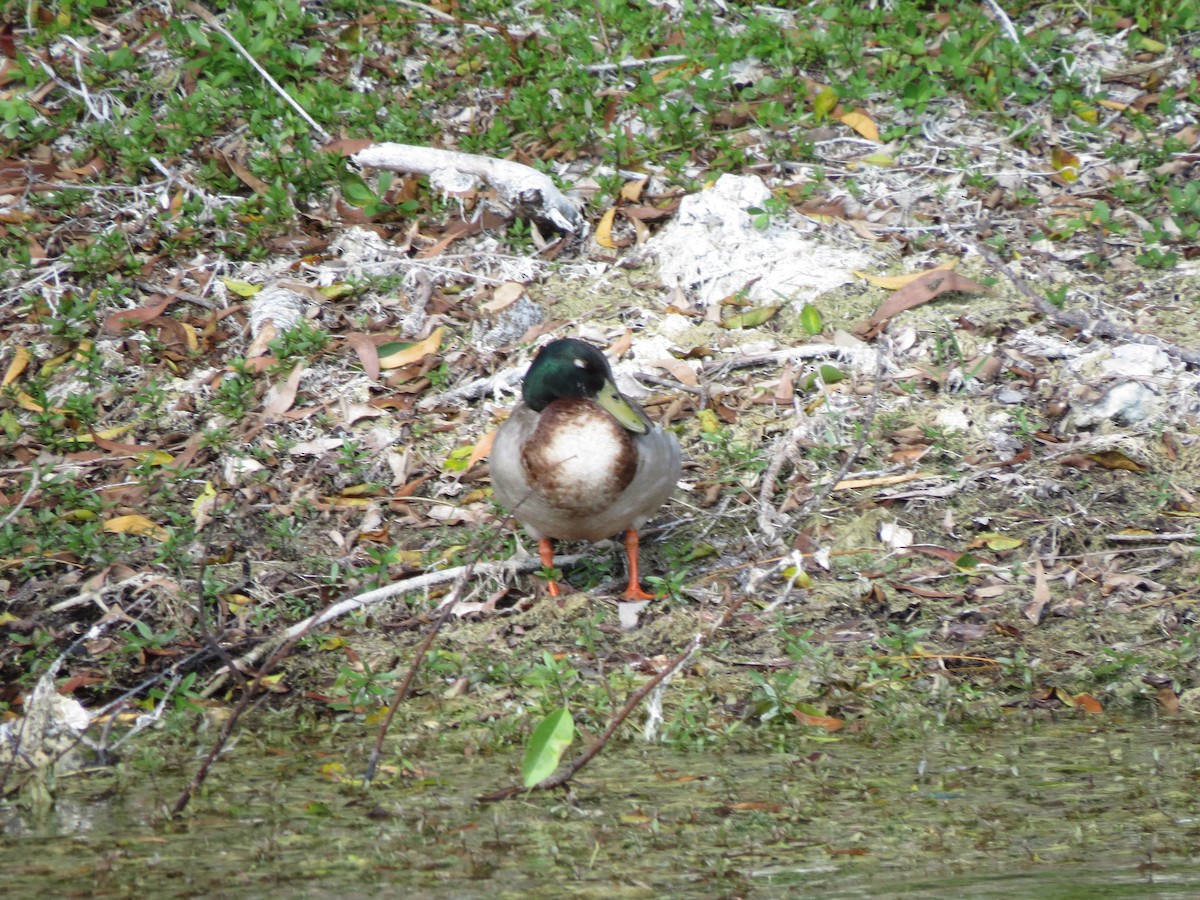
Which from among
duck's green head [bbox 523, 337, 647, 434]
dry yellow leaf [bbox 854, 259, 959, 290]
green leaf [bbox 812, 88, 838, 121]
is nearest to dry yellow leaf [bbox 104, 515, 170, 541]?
duck's green head [bbox 523, 337, 647, 434]

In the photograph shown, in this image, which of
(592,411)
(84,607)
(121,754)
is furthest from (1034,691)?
(84,607)

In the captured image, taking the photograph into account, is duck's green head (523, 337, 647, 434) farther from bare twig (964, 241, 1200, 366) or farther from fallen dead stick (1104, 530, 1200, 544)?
bare twig (964, 241, 1200, 366)

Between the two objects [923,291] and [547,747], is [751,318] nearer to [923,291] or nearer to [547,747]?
[923,291]

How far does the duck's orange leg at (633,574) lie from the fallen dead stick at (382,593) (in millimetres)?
280

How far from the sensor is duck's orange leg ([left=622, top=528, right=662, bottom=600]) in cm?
490

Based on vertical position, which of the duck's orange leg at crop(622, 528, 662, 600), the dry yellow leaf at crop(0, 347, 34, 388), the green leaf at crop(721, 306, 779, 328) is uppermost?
the green leaf at crop(721, 306, 779, 328)

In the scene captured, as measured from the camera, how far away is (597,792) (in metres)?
3.62

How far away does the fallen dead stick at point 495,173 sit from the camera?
6645 millimetres

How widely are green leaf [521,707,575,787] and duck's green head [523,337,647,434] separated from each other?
1.74 m

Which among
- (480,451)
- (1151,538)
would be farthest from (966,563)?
(480,451)

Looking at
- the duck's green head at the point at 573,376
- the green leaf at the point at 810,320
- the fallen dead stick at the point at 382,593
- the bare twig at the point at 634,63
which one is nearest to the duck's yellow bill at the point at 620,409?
the duck's green head at the point at 573,376

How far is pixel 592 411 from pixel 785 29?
389cm

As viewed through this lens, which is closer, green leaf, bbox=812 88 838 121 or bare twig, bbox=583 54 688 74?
green leaf, bbox=812 88 838 121

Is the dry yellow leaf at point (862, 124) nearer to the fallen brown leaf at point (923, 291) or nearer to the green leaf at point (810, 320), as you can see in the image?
the fallen brown leaf at point (923, 291)
